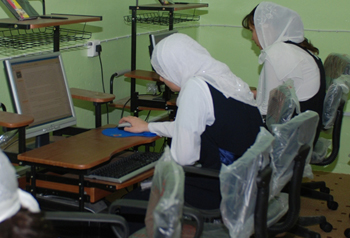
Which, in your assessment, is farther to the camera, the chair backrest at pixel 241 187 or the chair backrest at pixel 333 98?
the chair backrest at pixel 333 98

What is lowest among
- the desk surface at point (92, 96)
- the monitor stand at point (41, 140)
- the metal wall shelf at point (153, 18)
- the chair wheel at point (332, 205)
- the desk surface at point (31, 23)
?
the chair wheel at point (332, 205)

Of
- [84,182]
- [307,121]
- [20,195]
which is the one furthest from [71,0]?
[20,195]

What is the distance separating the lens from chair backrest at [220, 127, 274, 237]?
1.43 meters

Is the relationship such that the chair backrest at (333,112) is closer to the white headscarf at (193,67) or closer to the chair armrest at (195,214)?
Result: the white headscarf at (193,67)

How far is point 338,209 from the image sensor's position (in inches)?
130

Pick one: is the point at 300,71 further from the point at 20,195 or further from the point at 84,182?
the point at 20,195

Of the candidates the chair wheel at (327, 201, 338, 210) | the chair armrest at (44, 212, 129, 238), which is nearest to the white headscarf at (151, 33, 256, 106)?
the chair armrest at (44, 212, 129, 238)

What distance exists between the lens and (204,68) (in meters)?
2.01

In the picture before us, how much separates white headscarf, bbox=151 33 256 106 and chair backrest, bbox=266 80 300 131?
20 cm

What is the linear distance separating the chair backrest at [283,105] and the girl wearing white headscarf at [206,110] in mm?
182

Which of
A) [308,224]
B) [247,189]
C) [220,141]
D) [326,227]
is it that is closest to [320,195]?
[326,227]

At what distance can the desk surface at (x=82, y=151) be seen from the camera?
1848 mm

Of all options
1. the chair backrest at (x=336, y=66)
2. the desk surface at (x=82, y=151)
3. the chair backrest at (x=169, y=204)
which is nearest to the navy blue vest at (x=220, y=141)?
→ the desk surface at (x=82, y=151)

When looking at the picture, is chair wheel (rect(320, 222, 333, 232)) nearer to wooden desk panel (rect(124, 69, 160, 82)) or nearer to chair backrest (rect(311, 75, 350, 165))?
chair backrest (rect(311, 75, 350, 165))
